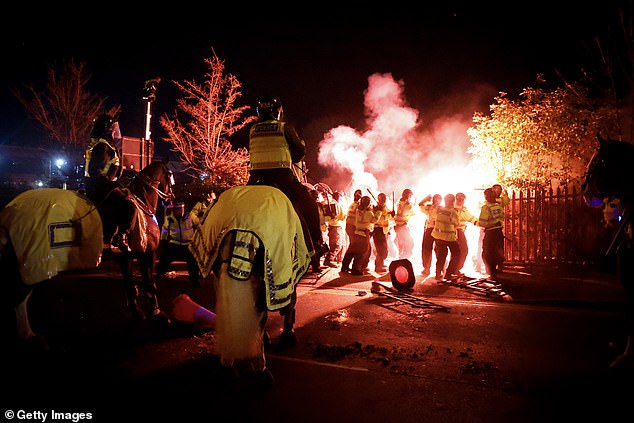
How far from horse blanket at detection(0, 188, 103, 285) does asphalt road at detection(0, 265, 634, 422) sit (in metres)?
1.01

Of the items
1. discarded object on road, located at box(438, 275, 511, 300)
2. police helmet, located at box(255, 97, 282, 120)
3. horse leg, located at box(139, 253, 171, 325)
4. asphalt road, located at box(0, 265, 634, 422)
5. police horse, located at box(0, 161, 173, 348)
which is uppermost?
police helmet, located at box(255, 97, 282, 120)

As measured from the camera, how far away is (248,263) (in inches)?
139

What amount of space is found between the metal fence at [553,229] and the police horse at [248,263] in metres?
10.4

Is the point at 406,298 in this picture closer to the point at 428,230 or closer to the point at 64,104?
the point at 428,230

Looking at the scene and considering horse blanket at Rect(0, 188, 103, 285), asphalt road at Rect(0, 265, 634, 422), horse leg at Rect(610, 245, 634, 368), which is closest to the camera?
asphalt road at Rect(0, 265, 634, 422)

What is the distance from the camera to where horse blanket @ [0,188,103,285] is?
15.0 ft

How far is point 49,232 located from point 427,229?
9097mm

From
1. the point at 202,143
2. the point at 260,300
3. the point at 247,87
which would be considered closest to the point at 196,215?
the point at 260,300

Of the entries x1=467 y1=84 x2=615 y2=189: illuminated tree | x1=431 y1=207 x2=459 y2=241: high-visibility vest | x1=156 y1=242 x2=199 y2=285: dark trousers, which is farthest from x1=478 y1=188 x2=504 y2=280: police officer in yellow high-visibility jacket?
x1=156 y1=242 x2=199 y2=285: dark trousers

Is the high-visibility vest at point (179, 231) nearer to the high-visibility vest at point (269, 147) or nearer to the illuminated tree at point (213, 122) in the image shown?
the high-visibility vest at point (269, 147)

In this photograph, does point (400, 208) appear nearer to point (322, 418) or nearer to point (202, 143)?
point (322, 418)

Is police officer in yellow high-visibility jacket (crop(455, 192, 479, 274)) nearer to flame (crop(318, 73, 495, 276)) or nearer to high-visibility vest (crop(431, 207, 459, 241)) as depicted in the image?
high-visibility vest (crop(431, 207, 459, 241))

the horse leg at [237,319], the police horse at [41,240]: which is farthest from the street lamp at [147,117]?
the horse leg at [237,319]

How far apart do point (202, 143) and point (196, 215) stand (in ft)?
41.3
